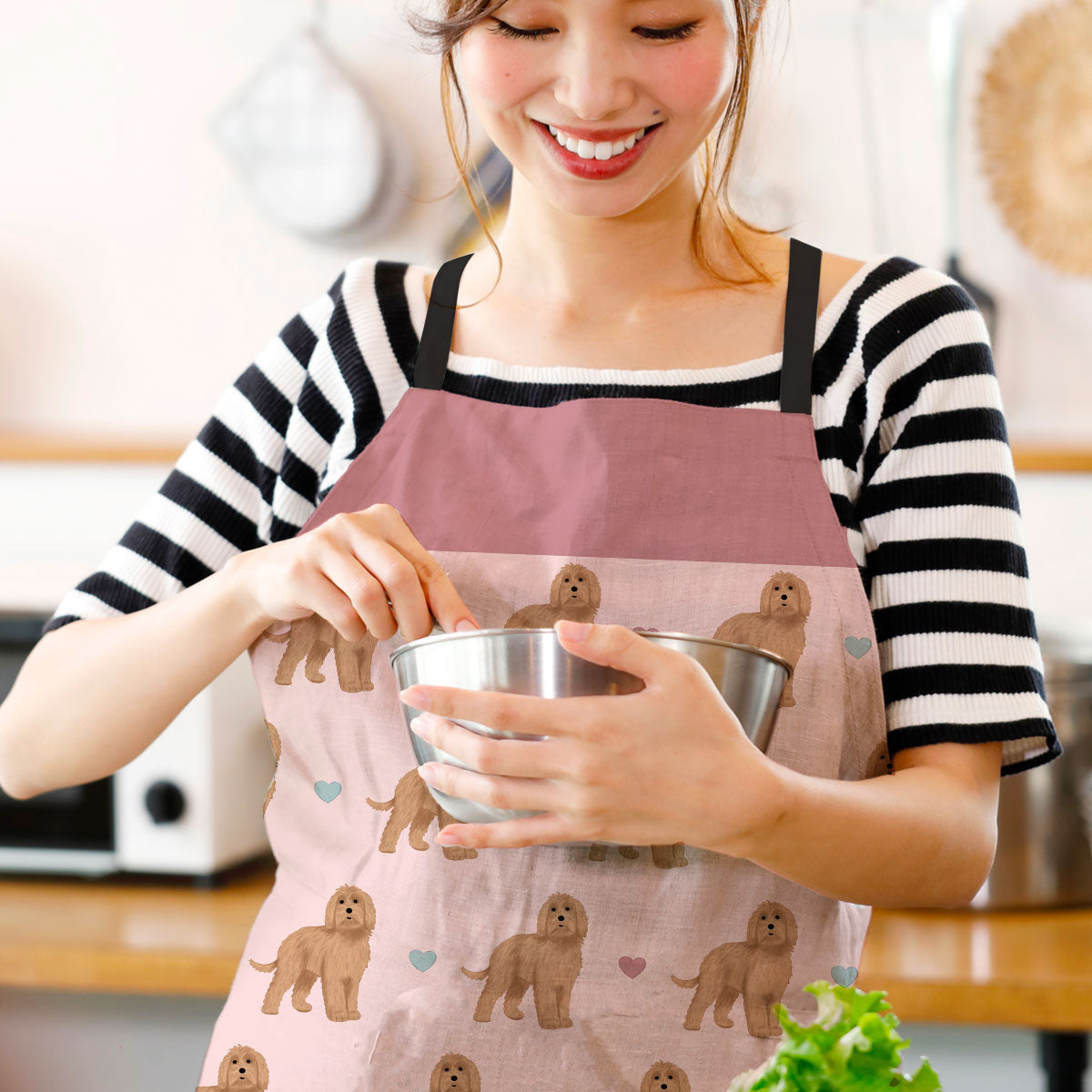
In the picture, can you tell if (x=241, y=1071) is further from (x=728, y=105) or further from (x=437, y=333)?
(x=728, y=105)

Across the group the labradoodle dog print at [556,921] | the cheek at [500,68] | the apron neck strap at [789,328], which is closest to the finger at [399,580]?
the labradoodle dog print at [556,921]

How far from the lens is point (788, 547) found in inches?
34.6

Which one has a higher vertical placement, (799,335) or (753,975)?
(799,335)

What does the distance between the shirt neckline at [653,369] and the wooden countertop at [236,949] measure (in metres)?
0.69

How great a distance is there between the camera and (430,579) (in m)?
0.81

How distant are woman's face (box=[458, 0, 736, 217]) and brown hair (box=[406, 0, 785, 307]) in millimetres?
13

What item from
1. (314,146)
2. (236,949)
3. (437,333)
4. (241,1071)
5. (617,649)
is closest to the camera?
(617,649)

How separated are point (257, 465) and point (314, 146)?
3.30 ft

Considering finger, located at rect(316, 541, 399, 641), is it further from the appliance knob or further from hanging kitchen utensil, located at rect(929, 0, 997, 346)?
hanging kitchen utensil, located at rect(929, 0, 997, 346)

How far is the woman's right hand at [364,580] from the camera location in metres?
0.79

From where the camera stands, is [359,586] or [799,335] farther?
[799,335]

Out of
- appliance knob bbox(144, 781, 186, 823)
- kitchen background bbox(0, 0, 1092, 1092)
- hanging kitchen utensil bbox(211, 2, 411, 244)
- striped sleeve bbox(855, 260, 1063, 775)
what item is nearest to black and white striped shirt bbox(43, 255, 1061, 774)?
striped sleeve bbox(855, 260, 1063, 775)

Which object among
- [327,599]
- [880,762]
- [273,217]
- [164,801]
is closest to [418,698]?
[327,599]

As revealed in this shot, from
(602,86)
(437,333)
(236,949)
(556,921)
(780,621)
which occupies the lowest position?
(236,949)
